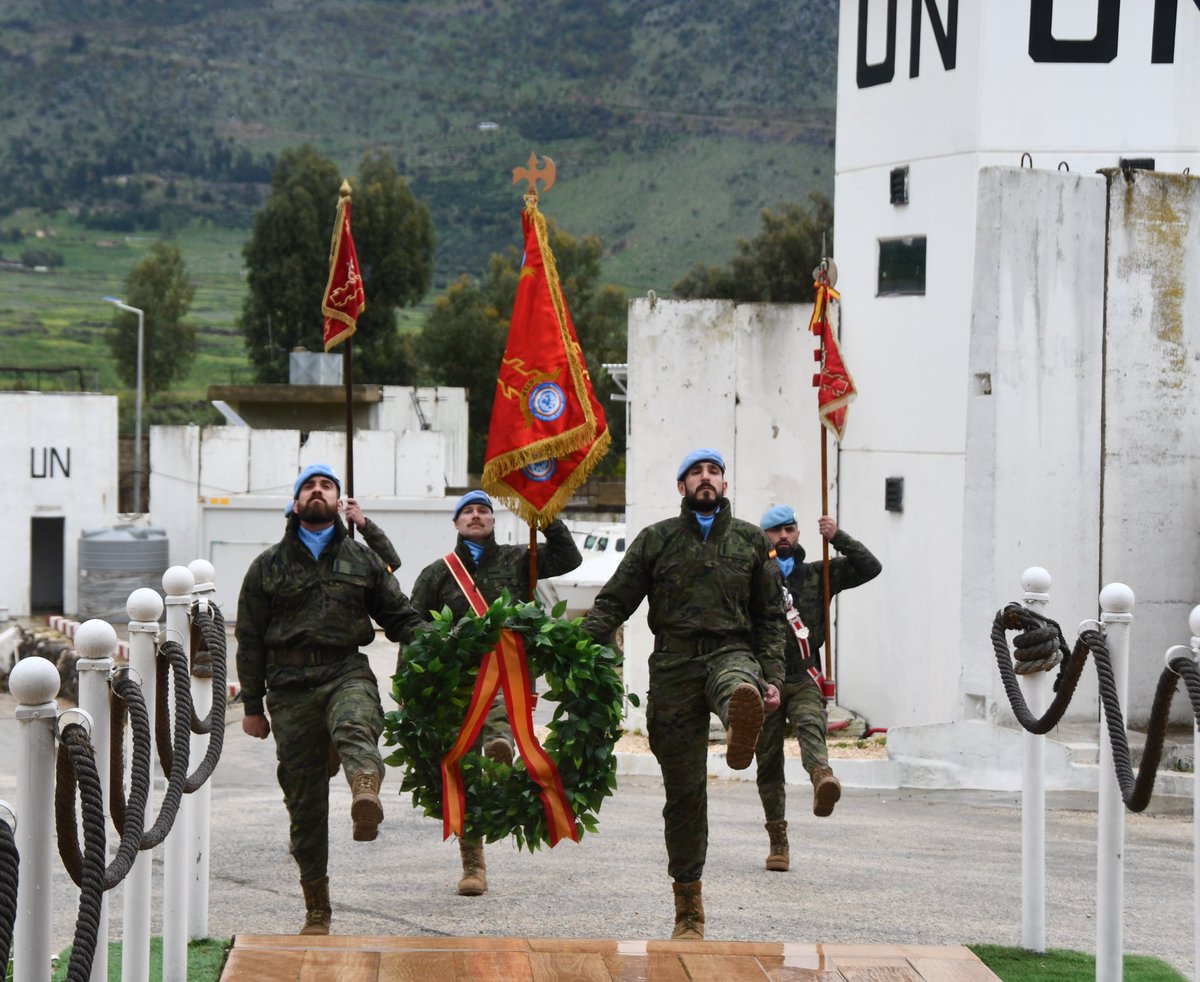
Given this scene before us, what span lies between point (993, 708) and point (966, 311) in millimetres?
3665

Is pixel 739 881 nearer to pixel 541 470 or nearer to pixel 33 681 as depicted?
pixel 541 470

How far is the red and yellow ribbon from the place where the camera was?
29.0ft

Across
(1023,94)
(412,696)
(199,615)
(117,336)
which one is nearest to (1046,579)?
(412,696)

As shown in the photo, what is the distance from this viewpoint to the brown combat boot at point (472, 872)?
1030 centimetres

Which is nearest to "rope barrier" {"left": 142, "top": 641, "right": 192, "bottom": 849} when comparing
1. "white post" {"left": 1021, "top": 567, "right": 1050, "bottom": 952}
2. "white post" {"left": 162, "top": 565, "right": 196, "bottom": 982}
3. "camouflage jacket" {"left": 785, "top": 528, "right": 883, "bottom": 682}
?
"white post" {"left": 162, "top": 565, "right": 196, "bottom": 982}

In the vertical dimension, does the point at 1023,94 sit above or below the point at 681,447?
above

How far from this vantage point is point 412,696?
893cm

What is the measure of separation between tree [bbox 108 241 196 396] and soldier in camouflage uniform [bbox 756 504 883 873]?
228 ft

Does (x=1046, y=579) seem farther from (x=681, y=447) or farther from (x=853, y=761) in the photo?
(x=681, y=447)

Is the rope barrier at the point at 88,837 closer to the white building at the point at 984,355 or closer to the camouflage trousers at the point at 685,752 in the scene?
the camouflage trousers at the point at 685,752

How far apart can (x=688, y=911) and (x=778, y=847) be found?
8.27ft

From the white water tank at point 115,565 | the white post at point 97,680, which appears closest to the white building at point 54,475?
the white water tank at point 115,565

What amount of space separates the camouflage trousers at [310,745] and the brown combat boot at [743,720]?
1.64 m

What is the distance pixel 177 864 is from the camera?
7.69 meters
